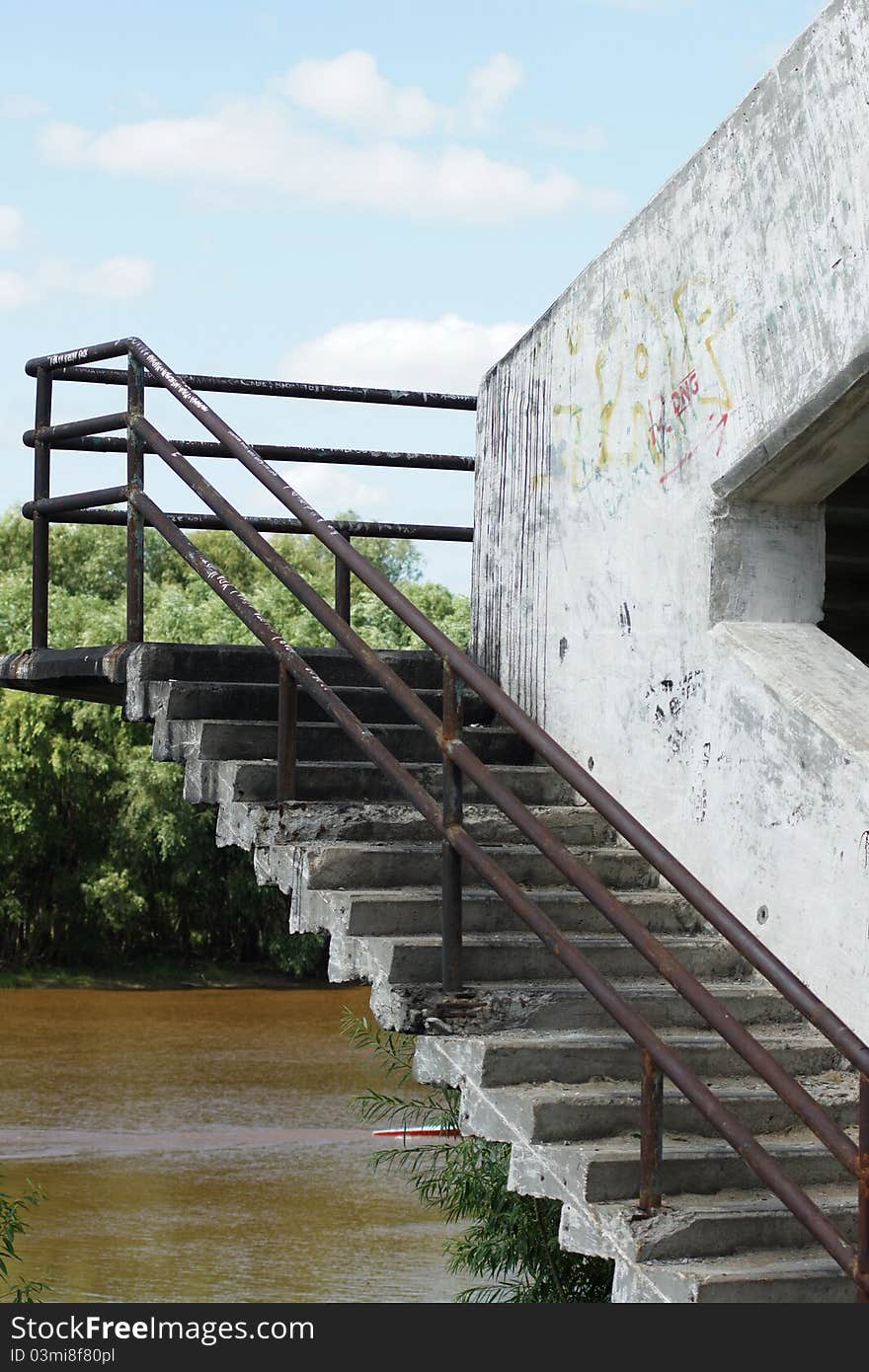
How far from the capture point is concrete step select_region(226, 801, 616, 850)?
5293 mm

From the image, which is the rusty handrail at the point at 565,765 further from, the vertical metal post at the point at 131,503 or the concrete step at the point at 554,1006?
the concrete step at the point at 554,1006

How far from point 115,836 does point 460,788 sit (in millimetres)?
23911

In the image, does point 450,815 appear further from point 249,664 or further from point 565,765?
point 249,664

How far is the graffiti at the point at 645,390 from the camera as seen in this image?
17.8 ft

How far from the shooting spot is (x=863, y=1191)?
3.54 metres

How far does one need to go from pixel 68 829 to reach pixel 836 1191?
25.3 m

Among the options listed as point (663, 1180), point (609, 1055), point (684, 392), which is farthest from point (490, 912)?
point (684, 392)

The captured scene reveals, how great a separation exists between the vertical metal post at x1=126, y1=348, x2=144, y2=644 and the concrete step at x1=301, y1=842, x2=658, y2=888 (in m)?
1.33

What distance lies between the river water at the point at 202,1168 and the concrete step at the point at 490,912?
512 centimetres

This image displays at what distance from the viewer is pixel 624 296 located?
589cm

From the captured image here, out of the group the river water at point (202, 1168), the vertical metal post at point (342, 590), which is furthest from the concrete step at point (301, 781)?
the river water at point (202, 1168)

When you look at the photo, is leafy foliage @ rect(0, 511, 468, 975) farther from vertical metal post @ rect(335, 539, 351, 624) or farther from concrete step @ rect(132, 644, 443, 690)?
concrete step @ rect(132, 644, 443, 690)

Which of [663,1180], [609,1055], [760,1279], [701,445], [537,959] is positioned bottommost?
[760,1279]

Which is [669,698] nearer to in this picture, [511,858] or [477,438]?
[511,858]
